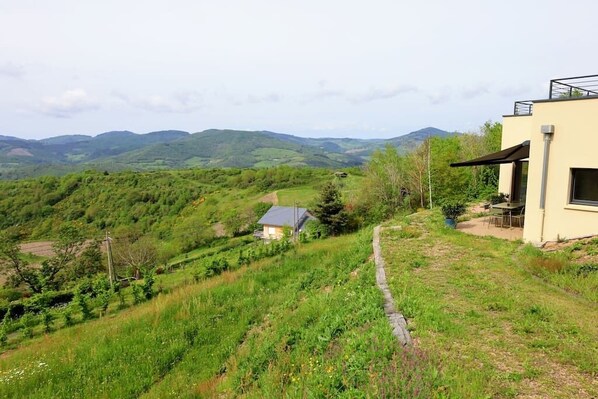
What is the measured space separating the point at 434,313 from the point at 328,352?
157 cm

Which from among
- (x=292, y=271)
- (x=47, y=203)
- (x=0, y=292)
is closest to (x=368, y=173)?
(x=292, y=271)

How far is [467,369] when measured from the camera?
353 cm

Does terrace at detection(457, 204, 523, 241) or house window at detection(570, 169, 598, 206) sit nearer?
house window at detection(570, 169, 598, 206)

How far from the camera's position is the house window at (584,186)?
27.1 feet

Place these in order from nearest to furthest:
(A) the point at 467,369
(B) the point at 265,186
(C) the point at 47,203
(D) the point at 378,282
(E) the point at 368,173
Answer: (A) the point at 467,369 → (D) the point at 378,282 → (E) the point at 368,173 → (C) the point at 47,203 → (B) the point at 265,186

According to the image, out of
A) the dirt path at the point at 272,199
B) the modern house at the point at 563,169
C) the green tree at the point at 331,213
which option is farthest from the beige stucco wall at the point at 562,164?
the dirt path at the point at 272,199

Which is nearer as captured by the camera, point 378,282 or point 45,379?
point 45,379

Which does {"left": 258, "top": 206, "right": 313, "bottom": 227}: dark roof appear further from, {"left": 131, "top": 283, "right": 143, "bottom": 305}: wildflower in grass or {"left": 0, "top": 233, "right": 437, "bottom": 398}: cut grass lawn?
{"left": 0, "top": 233, "right": 437, "bottom": 398}: cut grass lawn

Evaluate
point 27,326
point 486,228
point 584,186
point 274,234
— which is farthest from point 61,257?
point 584,186

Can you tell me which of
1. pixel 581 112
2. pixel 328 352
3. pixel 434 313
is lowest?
pixel 328 352

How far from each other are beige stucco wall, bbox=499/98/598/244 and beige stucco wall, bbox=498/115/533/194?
437 centimetres

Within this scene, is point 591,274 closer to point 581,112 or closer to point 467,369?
point 581,112

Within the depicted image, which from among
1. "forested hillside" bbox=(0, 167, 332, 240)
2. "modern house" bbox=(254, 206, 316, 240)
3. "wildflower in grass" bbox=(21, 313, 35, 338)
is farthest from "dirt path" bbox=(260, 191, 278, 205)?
"wildflower in grass" bbox=(21, 313, 35, 338)

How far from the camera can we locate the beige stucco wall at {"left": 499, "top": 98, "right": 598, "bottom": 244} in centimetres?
804
